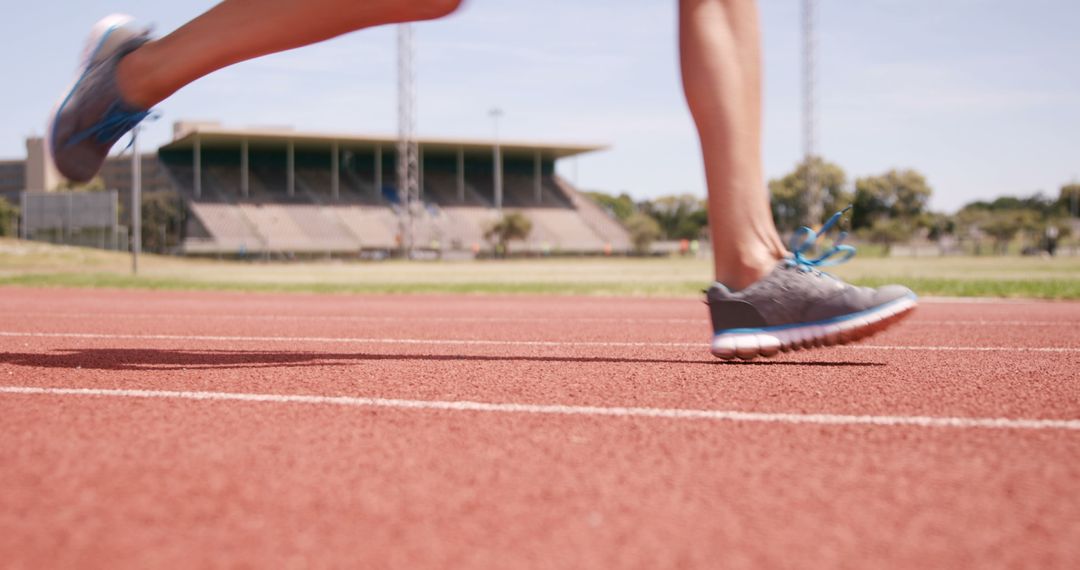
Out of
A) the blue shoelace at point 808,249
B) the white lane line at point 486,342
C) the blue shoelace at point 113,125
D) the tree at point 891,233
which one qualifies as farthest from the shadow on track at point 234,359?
the tree at point 891,233

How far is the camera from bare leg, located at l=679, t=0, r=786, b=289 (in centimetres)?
291

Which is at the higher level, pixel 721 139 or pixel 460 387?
pixel 721 139

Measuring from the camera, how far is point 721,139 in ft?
9.57

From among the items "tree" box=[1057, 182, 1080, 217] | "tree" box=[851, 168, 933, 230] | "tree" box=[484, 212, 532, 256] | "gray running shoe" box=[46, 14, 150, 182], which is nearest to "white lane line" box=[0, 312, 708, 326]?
"gray running shoe" box=[46, 14, 150, 182]

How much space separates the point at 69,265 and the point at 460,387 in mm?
32305

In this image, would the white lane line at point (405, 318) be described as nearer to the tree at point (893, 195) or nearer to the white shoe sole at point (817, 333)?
the white shoe sole at point (817, 333)

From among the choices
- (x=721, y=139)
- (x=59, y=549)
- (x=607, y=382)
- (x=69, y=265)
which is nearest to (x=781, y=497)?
(x=59, y=549)

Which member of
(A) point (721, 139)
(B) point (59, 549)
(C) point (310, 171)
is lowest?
(B) point (59, 549)

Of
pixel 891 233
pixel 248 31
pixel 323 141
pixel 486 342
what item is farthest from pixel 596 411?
pixel 891 233

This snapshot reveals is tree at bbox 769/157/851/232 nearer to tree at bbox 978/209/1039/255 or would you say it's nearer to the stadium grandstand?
tree at bbox 978/209/1039/255

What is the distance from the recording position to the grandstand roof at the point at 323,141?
53.5 metres

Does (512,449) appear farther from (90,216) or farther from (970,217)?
(970,217)

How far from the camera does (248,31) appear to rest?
9.73ft

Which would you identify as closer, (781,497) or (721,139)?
(781,497)
